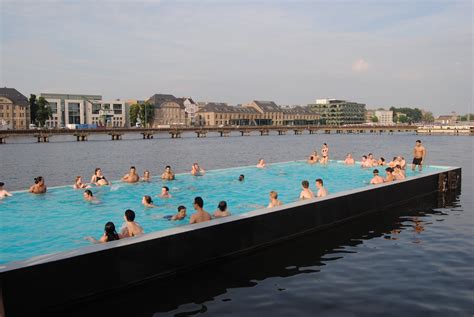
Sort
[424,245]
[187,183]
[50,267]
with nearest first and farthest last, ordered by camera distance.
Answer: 1. [50,267]
2. [424,245]
3. [187,183]

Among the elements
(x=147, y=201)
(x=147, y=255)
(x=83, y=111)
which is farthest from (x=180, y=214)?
(x=83, y=111)

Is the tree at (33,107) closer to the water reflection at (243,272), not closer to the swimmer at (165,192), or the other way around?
the swimmer at (165,192)

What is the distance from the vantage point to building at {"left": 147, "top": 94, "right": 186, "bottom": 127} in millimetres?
168250

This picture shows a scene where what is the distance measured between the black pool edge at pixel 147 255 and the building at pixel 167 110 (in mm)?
153511

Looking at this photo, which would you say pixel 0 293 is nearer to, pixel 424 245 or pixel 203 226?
pixel 203 226

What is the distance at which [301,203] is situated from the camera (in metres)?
13.2

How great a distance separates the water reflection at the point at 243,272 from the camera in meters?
8.32

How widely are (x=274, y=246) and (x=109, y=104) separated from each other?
160m

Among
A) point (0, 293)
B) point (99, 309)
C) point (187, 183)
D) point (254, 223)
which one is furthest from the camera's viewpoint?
point (187, 183)

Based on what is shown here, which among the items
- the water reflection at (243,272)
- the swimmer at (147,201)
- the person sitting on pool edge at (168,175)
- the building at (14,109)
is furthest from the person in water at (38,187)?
the building at (14,109)

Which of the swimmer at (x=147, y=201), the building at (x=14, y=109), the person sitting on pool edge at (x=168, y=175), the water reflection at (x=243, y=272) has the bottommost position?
the water reflection at (x=243, y=272)

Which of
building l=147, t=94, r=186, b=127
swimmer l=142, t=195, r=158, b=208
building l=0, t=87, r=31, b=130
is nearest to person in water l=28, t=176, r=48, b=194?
swimmer l=142, t=195, r=158, b=208

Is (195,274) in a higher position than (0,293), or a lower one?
lower

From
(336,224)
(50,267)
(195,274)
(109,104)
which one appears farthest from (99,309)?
(109,104)
